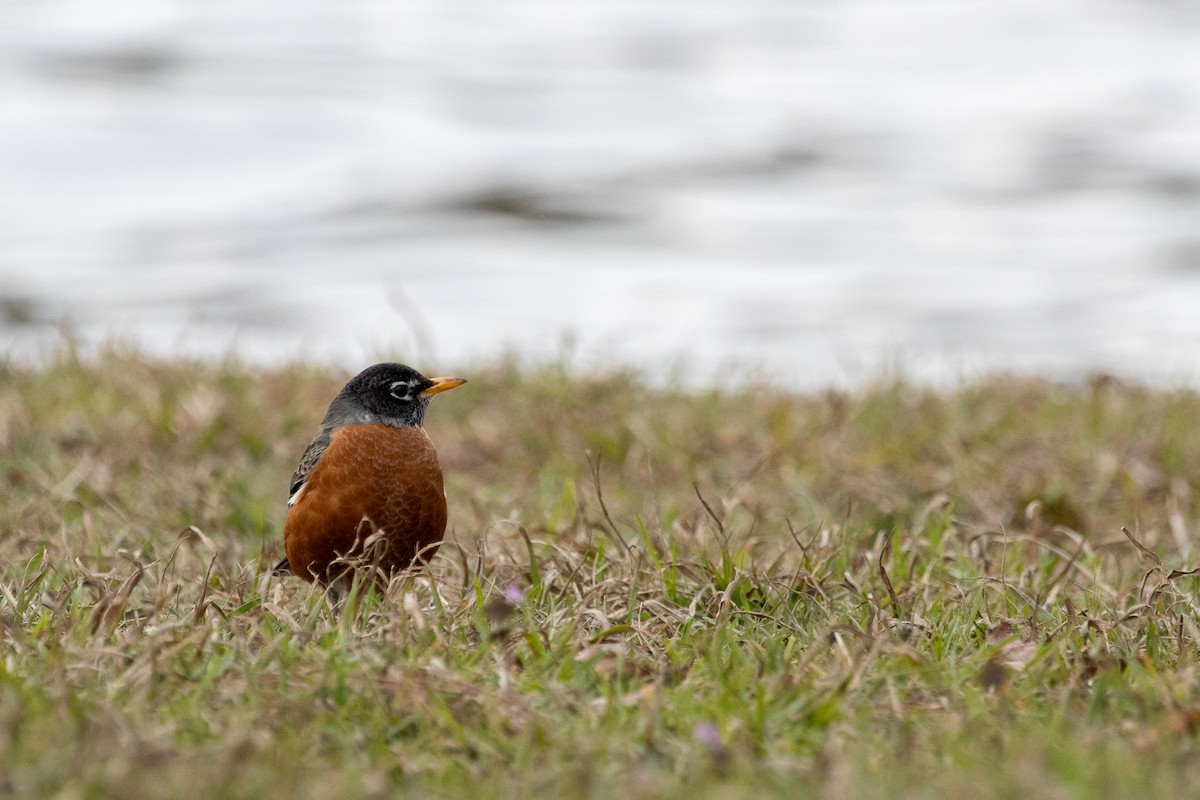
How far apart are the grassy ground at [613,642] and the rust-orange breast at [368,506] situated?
15 centimetres

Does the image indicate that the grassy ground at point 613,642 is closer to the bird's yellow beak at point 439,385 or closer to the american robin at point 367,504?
the american robin at point 367,504

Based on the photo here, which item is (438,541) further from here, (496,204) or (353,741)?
(496,204)

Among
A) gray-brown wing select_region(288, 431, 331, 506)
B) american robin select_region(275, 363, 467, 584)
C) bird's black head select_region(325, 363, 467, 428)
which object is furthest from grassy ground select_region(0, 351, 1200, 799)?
bird's black head select_region(325, 363, 467, 428)

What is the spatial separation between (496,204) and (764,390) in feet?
27.3

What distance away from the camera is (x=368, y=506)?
5.07 m

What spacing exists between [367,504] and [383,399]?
20.4 inches

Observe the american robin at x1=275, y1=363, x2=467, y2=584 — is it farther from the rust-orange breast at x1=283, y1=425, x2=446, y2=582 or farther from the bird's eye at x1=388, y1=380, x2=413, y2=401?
the bird's eye at x1=388, y1=380, x2=413, y2=401

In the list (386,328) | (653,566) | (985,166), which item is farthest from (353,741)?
(985,166)

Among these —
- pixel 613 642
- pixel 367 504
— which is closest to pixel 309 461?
pixel 367 504

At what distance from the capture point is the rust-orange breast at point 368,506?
5074mm

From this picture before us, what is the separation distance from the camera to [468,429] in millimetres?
8633

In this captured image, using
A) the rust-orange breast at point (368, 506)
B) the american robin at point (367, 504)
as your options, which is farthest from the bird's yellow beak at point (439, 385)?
the rust-orange breast at point (368, 506)

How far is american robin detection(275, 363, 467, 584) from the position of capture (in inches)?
200

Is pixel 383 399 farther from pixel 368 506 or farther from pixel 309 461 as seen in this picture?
pixel 368 506
